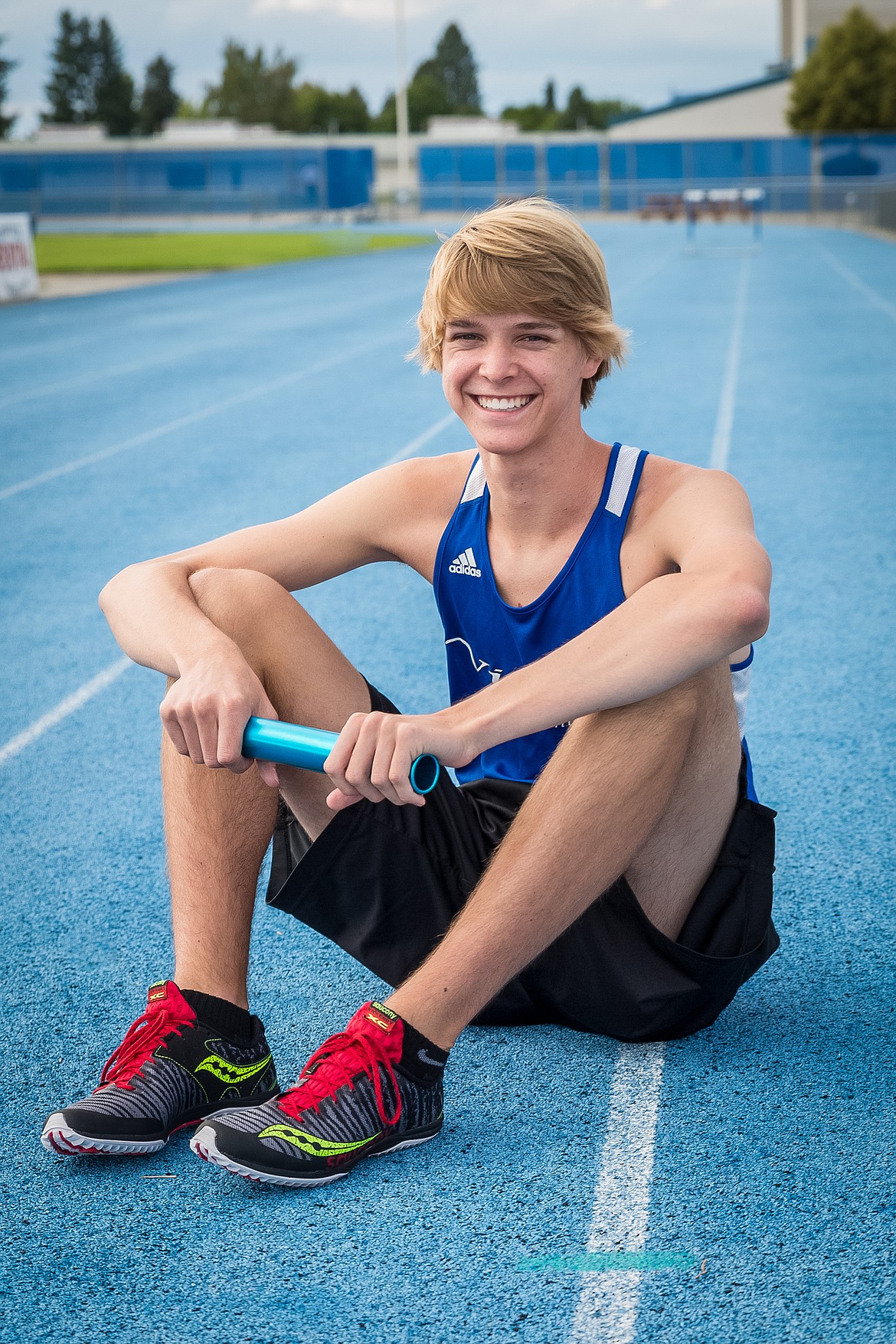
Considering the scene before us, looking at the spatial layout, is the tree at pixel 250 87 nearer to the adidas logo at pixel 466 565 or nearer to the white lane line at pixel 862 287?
the white lane line at pixel 862 287

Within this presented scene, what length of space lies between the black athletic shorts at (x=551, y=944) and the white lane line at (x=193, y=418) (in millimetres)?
7055

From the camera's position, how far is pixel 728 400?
38.4 feet

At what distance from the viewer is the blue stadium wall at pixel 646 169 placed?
54.8 metres

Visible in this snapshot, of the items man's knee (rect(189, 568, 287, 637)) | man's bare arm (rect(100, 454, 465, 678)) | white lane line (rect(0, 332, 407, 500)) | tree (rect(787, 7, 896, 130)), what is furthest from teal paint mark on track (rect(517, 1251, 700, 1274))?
tree (rect(787, 7, 896, 130))

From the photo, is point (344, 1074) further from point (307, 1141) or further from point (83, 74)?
point (83, 74)

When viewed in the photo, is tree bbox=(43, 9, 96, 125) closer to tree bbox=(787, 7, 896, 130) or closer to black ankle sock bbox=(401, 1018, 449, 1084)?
tree bbox=(787, 7, 896, 130)

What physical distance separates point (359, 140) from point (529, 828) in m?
85.8

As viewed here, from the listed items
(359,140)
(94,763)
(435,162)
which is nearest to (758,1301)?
(94,763)

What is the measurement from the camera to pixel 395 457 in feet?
32.4

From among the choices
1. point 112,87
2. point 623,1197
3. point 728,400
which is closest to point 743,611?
point 623,1197

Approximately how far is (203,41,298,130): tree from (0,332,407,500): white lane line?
10757cm

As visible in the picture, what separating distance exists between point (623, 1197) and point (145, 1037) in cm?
90

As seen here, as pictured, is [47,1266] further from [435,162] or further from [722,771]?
[435,162]

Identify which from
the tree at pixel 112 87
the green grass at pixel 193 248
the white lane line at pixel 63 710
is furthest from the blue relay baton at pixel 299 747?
the tree at pixel 112 87
